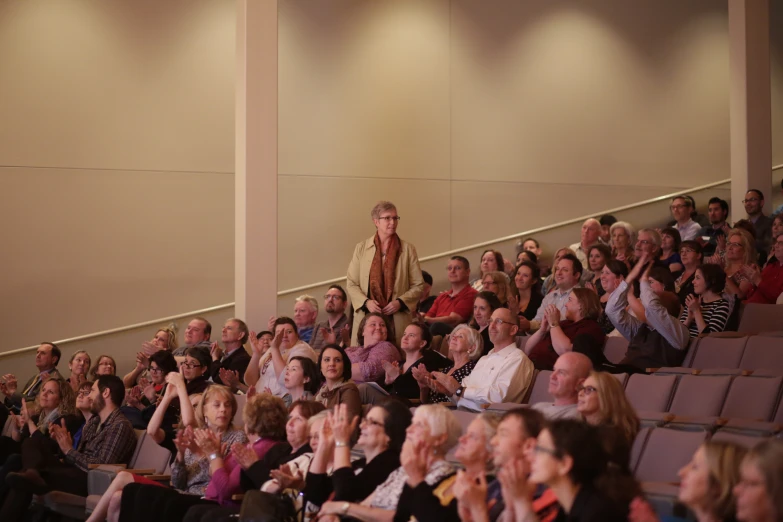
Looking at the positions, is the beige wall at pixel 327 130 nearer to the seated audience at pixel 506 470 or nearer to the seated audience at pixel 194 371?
the seated audience at pixel 194 371

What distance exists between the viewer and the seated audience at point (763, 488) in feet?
7.12

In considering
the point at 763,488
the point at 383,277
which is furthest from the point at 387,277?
the point at 763,488

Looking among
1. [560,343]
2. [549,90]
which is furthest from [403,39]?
[560,343]

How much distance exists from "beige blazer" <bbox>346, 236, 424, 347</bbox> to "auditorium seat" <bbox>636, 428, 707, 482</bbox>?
282 centimetres

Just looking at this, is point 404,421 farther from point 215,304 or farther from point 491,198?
point 491,198

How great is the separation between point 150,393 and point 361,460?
9.00ft

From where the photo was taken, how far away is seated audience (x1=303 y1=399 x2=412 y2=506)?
3354mm

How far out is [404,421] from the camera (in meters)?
3.54

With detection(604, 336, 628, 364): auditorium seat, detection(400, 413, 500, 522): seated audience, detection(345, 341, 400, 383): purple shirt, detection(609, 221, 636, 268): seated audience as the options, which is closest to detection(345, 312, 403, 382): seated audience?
detection(345, 341, 400, 383): purple shirt

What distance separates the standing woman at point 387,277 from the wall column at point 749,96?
304 centimetres

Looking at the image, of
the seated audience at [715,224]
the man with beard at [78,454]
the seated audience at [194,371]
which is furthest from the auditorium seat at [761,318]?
the man with beard at [78,454]

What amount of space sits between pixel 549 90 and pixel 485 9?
3.27ft

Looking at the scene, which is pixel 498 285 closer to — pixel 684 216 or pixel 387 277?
pixel 387 277

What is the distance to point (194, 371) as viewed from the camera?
559 centimetres
